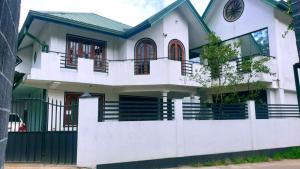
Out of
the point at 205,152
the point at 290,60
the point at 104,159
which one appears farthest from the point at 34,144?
the point at 290,60

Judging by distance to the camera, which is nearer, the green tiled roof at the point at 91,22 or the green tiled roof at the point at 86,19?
the green tiled roof at the point at 91,22

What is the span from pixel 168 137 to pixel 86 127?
2.61 metres

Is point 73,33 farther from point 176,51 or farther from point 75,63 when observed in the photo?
point 176,51

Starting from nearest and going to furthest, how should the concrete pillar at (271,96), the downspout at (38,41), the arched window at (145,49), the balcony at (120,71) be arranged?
1. the balcony at (120,71)
2. the downspout at (38,41)
3. the concrete pillar at (271,96)
4. the arched window at (145,49)

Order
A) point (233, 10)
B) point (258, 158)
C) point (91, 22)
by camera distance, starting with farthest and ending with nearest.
Result: point (233, 10) → point (91, 22) → point (258, 158)

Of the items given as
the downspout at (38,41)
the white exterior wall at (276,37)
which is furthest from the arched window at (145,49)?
the white exterior wall at (276,37)

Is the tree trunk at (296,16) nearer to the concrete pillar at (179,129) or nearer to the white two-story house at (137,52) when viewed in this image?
the concrete pillar at (179,129)

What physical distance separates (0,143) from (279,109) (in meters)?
12.3

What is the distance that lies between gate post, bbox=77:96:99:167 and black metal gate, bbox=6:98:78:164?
1.42 ft

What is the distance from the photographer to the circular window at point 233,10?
16.5m

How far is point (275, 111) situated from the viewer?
12.0 meters

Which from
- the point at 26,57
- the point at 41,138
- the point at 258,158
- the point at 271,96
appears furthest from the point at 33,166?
the point at 271,96

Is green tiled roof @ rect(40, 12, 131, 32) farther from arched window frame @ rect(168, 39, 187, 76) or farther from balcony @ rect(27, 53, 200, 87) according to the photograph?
arched window frame @ rect(168, 39, 187, 76)

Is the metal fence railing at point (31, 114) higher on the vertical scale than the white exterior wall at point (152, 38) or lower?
lower
